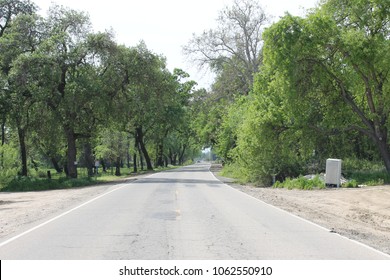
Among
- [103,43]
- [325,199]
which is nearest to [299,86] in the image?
[325,199]

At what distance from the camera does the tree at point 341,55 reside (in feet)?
90.8

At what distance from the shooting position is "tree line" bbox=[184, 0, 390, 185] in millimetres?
27906

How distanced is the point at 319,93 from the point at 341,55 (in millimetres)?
3236

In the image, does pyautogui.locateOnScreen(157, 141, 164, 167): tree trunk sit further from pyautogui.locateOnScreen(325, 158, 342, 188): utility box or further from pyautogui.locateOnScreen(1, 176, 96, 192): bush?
pyautogui.locateOnScreen(325, 158, 342, 188): utility box

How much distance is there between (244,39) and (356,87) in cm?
1852

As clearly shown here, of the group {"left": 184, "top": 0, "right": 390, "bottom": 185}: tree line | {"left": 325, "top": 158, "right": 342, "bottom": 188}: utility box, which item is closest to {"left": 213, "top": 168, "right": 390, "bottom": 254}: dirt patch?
{"left": 325, "top": 158, "right": 342, "bottom": 188}: utility box

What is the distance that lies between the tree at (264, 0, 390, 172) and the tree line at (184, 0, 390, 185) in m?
0.06

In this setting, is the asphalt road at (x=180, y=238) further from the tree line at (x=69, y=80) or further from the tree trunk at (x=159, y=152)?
the tree trunk at (x=159, y=152)

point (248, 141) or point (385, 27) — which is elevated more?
point (385, 27)

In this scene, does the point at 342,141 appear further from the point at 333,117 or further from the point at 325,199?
the point at 325,199

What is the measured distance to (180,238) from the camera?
9875 mm

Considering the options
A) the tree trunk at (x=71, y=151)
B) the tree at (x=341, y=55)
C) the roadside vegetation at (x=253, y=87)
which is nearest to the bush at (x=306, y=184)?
the roadside vegetation at (x=253, y=87)

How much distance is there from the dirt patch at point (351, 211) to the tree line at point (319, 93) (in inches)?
287

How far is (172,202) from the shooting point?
18.3 metres
